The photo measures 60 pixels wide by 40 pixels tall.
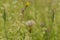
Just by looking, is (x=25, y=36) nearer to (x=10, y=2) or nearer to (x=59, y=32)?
(x=59, y=32)

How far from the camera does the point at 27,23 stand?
1.93 meters

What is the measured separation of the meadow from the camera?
1754 mm

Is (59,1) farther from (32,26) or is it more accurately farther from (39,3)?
(32,26)

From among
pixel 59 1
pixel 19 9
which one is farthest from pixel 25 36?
pixel 59 1

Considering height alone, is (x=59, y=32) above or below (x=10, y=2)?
below

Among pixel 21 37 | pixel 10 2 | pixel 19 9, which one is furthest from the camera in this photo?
pixel 10 2

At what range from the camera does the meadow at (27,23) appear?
1.75 metres

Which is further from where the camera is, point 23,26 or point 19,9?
point 19,9

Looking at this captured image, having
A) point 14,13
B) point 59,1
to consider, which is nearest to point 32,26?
point 14,13

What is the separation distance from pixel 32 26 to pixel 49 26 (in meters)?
0.13

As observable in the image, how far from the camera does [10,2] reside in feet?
8.32

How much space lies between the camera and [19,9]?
2324 mm

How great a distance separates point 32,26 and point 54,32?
6.9 inches

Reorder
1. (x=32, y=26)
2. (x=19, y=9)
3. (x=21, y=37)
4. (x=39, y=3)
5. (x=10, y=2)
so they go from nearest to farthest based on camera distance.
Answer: (x=21, y=37)
(x=32, y=26)
(x=19, y=9)
(x=10, y=2)
(x=39, y=3)
